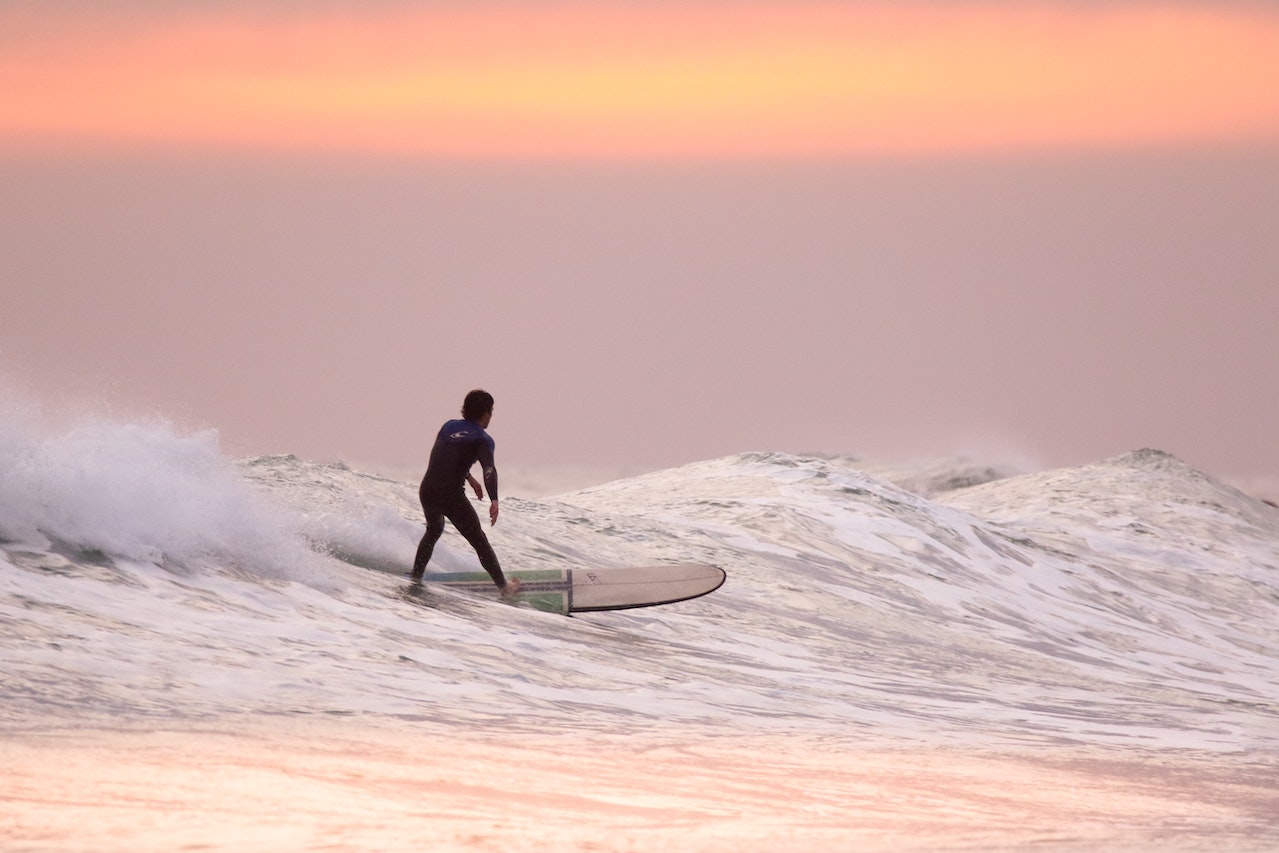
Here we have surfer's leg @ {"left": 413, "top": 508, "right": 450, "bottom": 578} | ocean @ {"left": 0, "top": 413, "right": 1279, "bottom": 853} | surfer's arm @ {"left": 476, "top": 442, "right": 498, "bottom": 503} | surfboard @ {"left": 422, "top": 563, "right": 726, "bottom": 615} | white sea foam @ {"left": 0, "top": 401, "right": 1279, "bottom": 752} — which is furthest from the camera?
surfboard @ {"left": 422, "top": 563, "right": 726, "bottom": 615}

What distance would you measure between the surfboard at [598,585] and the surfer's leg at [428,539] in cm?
21

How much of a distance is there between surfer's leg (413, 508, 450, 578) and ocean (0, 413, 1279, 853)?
24 cm

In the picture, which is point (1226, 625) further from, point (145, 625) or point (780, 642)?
point (145, 625)

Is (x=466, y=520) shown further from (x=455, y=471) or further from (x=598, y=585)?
(x=598, y=585)

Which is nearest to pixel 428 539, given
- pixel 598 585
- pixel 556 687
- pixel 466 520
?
pixel 466 520

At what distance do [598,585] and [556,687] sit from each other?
3.96 metres

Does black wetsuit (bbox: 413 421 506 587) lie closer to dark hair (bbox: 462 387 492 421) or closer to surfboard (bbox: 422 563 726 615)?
dark hair (bbox: 462 387 492 421)

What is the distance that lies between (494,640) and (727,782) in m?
4.86

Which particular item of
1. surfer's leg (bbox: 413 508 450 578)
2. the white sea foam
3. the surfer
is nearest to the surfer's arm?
the surfer

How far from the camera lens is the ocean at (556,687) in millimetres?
7730

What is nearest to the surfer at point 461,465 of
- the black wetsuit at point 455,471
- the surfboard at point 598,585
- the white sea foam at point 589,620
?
the black wetsuit at point 455,471

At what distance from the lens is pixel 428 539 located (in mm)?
14781

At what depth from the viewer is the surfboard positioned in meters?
15.4

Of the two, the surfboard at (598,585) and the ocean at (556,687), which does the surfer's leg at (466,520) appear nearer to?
the ocean at (556,687)
